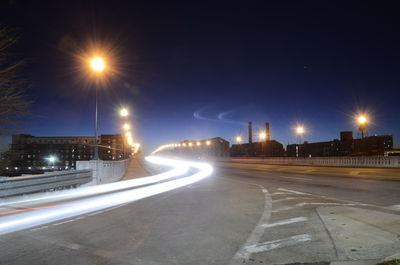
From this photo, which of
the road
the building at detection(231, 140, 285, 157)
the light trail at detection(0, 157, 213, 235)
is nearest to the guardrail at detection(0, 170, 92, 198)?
the road

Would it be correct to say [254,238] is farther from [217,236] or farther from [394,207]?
[394,207]

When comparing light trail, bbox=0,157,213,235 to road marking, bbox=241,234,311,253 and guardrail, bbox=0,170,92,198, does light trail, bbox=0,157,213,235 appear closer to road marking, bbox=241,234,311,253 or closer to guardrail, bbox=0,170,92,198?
guardrail, bbox=0,170,92,198

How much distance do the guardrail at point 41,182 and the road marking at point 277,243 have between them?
853cm

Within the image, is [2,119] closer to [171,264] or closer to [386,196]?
[171,264]

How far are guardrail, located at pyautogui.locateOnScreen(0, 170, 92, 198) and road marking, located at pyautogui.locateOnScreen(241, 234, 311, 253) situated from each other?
8526 mm

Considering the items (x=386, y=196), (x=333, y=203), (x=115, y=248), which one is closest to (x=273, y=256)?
(x=115, y=248)

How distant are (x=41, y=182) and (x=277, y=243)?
31.1 ft

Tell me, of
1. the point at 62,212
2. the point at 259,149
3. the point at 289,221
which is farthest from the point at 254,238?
the point at 259,149

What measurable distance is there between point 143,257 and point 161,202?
564 centimetres

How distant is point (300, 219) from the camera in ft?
22.6

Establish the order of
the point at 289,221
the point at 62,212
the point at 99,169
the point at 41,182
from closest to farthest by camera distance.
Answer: the point at 289,221 < the point at 62,212 < the point at 41,182 < the point at 99,169

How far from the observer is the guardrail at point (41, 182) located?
9.34 m

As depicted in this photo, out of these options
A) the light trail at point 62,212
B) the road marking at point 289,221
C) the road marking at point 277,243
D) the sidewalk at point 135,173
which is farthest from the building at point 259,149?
the road marking at point 277,243

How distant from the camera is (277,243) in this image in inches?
199
